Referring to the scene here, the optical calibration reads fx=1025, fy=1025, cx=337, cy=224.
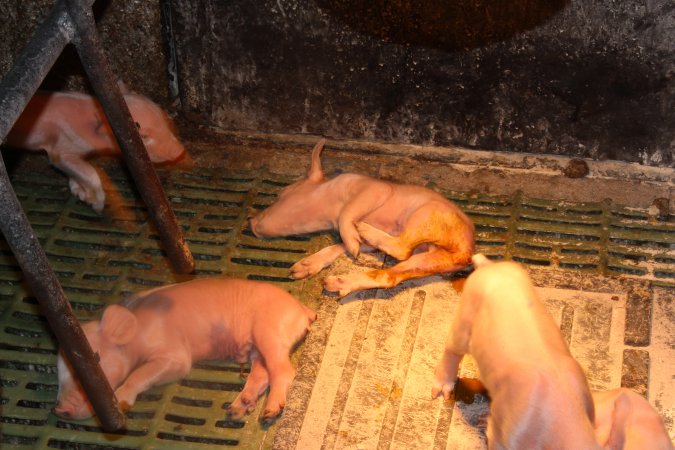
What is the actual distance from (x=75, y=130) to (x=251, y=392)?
2.13 m

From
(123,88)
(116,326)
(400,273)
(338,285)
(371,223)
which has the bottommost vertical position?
(116,326)

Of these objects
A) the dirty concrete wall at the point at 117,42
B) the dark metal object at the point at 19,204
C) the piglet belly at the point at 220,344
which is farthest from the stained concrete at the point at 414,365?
the dirty concrete wall at the point at 117,42

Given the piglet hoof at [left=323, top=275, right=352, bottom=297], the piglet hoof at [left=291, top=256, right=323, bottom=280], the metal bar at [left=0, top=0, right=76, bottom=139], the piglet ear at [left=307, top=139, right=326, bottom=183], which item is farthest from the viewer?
the piglet ear at [left=307, top=139, right=326, bottom=183]

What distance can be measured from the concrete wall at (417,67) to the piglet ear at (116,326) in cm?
194

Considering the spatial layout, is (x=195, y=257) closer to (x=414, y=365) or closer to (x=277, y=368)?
(x=277, y=368)

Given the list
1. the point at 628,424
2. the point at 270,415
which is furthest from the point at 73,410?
the point at 628,424

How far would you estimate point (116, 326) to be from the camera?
474 centimetres

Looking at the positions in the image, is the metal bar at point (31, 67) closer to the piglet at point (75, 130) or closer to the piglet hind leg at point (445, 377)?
the piglet at point (75, 130)

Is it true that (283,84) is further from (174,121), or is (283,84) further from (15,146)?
(15,146)

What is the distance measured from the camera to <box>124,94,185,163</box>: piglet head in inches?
235

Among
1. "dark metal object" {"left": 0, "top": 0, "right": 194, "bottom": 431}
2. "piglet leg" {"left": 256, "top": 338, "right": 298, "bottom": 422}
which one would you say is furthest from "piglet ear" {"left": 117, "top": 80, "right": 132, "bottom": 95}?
"piglet leg" {"left": 256, "top": 338, "right": 298, "bottom": 422}

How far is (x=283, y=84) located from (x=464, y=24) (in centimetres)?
116

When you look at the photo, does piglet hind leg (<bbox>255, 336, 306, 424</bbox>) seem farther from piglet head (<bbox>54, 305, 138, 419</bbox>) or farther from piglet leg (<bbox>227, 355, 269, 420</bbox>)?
piglet head (<bbox>54, 305, 138, 419</bbox>)

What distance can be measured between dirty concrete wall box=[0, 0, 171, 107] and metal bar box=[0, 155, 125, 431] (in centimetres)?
241
